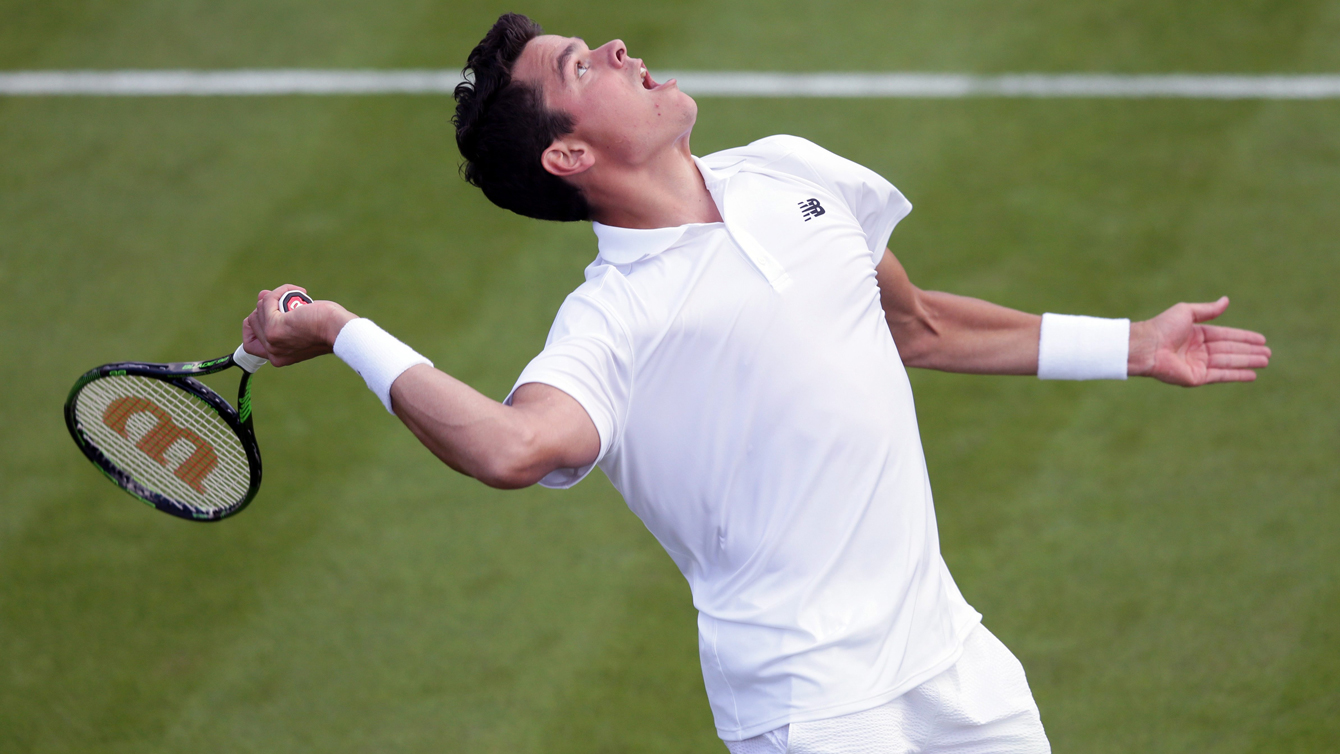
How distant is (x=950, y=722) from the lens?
118 inches

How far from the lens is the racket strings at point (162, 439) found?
358 centimetres

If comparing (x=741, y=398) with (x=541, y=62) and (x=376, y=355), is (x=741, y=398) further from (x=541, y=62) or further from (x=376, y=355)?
(x=541, y=62)

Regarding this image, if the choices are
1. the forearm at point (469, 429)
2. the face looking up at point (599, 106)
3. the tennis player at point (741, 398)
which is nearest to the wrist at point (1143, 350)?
the tennis player at point (741, 398)

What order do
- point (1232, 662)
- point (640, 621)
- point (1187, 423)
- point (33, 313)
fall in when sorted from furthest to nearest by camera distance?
point (33, 313), point (1187, 423), point (640, 621), point (1232, 662)

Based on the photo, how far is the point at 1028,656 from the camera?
4613 mm

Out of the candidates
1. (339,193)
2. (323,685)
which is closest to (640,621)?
(323,685)

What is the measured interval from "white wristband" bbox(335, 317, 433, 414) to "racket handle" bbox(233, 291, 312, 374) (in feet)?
0.73

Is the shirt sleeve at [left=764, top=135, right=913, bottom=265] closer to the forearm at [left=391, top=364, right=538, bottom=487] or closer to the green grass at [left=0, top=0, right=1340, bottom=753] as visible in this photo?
the forearm at [left=391, top=364, right=538, bottom=487]

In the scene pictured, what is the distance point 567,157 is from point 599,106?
0.45ft

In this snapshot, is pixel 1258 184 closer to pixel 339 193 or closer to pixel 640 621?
pixel 640 621

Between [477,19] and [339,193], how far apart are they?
169cm

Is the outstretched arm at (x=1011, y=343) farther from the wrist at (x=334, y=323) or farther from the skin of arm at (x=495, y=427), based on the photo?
the wrist at (x=334, y=323)

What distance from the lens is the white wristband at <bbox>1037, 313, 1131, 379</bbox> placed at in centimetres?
356

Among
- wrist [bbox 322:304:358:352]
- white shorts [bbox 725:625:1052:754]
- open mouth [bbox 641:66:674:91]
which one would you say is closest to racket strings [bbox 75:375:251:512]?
wrist [bbox 322:304:358:352]
